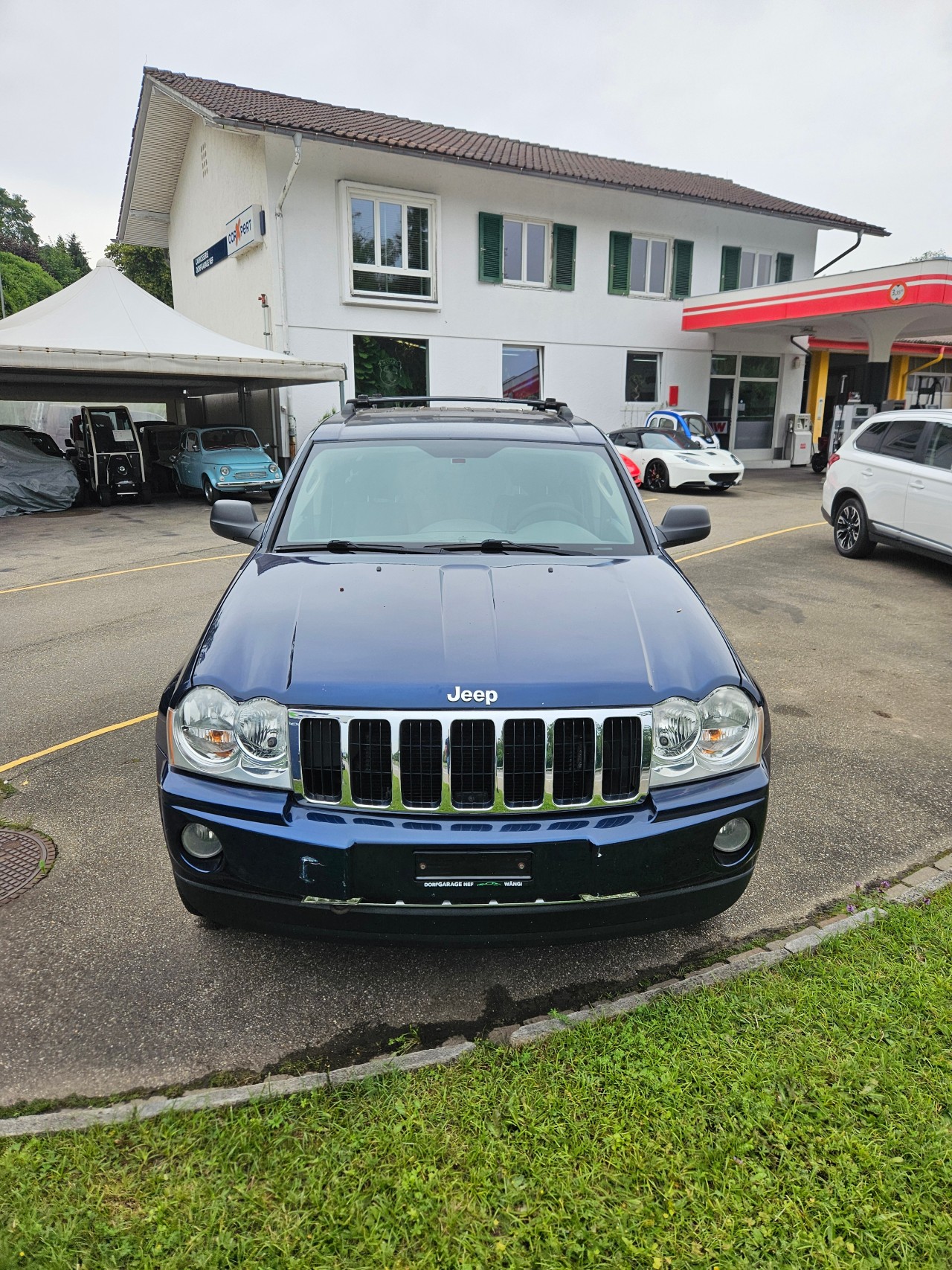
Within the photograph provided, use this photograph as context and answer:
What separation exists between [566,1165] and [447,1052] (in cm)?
50

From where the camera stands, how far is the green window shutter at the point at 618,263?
23.3 m

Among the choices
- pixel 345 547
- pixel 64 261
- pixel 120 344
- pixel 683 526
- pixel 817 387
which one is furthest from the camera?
pixel 64 261

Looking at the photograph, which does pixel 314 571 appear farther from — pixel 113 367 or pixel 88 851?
pixel 113 367

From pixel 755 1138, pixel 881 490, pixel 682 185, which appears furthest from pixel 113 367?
pixel 682 185

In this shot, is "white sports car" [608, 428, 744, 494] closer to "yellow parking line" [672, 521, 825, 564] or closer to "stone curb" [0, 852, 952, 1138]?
"yellow parking line" [672, 521, 825, 564]

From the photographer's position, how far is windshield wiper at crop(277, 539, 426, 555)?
3408 millimetres

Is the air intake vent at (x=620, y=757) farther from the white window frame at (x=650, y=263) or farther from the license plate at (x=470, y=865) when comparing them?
the white window frame at (x=650, y=263)

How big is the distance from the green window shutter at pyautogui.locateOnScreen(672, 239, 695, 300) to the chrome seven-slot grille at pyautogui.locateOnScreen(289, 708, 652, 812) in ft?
82.5

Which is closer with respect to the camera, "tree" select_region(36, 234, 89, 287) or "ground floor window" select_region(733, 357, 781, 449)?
"ground floor window" select_region(733, 357, 781, 449)

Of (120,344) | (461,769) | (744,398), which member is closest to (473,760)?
(461,769)

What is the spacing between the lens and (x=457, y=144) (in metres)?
21.1

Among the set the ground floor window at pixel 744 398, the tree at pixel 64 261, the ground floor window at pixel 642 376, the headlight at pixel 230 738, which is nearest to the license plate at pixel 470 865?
the headlight at pixel 230 738

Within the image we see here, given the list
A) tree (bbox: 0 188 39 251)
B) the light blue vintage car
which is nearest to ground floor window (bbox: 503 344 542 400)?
the light blue vintage car

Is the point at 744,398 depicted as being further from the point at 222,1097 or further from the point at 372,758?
the point at 222,1097
